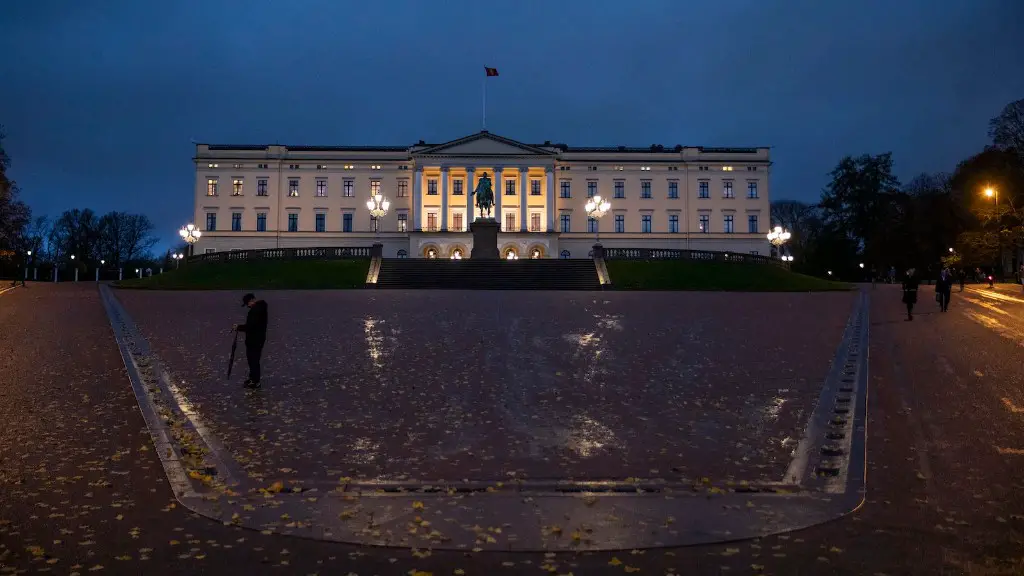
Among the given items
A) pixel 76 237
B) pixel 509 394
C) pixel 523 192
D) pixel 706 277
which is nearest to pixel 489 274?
pixel 706 277

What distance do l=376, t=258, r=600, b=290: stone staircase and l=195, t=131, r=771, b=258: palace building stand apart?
34.2 metres

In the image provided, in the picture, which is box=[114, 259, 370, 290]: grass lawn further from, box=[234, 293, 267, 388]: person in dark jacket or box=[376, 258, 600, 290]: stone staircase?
box=[234, 293, 267, 388]: person in dark jacket

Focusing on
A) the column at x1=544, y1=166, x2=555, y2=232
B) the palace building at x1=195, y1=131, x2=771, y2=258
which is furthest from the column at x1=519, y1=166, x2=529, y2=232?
the column at x1=544, y1=166, x2=555, y2=232

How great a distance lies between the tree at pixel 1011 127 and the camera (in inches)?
2310

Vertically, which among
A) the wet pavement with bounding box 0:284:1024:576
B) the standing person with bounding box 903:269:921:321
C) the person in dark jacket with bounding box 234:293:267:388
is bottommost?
the wet pavement with bounding box 0:284:1024:576

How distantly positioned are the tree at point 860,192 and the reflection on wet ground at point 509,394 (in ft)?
269

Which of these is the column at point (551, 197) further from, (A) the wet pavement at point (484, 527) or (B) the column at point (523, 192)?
(A) the wet pavement at point (484, 527)

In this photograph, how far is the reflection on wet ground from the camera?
8461 mm

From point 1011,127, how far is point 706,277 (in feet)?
98.6

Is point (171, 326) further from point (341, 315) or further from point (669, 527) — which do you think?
point (669, 527)

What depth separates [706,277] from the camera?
54281 mm

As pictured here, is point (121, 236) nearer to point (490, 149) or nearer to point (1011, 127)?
point (490, 149)

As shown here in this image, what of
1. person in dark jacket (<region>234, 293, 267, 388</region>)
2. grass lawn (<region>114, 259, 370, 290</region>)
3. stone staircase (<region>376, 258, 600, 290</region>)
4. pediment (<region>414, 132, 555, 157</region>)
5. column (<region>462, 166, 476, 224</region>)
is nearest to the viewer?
person in dark jacket (<region>234, 293, 267, 388</region>)

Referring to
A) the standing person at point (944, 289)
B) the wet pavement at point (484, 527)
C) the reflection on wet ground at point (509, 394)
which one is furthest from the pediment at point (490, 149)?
the wet pavement at point (484, 527)
